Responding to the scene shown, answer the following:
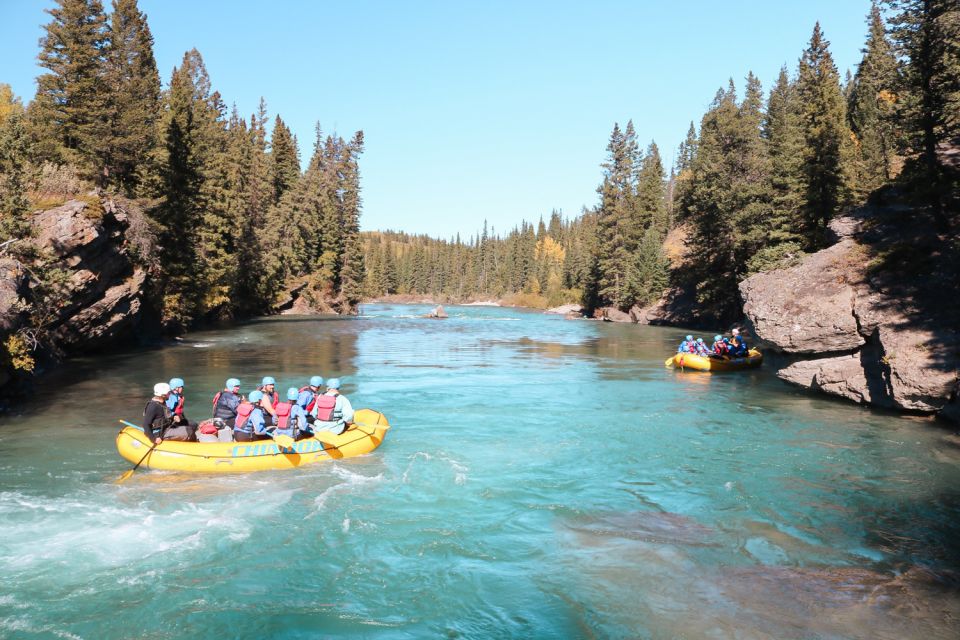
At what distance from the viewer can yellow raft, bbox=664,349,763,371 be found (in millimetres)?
26766

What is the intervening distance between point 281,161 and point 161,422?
228 ft

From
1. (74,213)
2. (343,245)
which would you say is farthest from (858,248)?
(343,245)

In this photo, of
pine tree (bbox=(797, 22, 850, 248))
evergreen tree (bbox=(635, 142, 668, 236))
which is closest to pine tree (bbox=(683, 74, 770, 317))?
pine tree (bbox=(797, 22, 850, 248))

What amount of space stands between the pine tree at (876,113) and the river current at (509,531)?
1442cm

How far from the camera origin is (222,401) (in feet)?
43.4

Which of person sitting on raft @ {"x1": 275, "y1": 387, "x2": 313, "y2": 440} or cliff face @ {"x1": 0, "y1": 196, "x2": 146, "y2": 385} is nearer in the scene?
person sitting on raft @ {"x1": 275, "y1": 387, "x2": 313, "y2": 440}

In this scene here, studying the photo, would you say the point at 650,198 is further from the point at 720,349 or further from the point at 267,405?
the point at 267,405

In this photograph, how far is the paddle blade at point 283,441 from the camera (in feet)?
40.9

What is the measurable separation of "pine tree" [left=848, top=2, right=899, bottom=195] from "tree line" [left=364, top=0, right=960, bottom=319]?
0.46ft

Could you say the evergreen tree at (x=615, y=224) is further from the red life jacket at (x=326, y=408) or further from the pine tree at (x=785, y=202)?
the red life jacket at (x=326, y=408)

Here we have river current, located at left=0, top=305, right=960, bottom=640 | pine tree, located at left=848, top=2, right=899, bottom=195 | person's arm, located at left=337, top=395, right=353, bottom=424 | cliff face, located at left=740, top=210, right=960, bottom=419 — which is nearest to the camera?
river current, located at left=0, top=305, right=960, bottom=640

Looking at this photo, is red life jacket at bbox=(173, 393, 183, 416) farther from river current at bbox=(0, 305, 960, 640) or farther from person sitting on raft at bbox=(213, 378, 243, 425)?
river current at bbox=(0, 305, 960, 640)

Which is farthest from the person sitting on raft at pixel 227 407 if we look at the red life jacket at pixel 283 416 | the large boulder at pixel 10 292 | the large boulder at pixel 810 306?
the large boulder at pixel 810 306

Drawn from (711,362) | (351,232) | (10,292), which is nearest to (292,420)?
(10,292)
